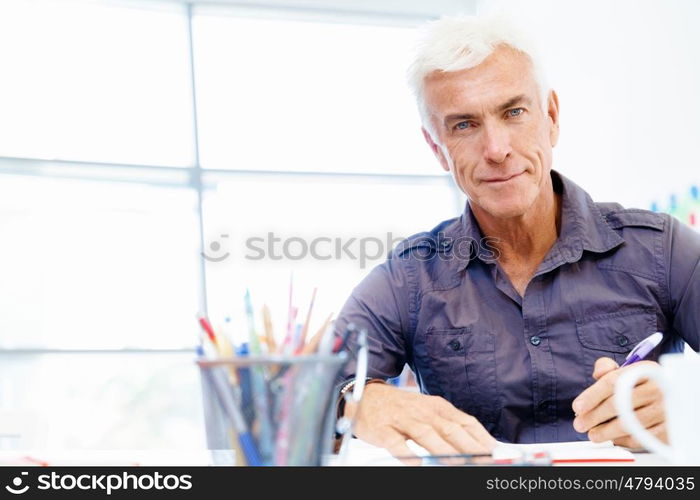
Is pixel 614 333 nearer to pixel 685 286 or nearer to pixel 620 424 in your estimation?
pixel 685 286

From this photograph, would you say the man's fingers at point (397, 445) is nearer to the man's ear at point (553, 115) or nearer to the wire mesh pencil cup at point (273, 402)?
the wire mesh pencil cup at point (273, 402)

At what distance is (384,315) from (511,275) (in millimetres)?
262

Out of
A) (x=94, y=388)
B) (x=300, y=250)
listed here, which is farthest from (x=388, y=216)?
(x=94, y=388)

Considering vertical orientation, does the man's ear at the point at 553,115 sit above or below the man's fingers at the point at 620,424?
above

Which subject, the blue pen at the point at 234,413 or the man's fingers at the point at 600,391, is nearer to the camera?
the blue pen at the point at 234,413

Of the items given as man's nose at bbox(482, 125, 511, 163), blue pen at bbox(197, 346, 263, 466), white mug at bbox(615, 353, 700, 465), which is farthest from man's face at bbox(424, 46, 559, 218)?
blue pen at bbox(197, 346, 263, 466)

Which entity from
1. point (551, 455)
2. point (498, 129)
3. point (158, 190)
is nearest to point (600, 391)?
point (551, 455)

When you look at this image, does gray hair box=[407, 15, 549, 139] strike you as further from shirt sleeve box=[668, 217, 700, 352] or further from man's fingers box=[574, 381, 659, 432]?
man's fingers box=[574, 381, 659, 432]

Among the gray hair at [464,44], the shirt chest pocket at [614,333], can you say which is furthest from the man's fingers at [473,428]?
the gray hair at [464,44]

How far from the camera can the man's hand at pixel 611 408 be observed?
907 mm

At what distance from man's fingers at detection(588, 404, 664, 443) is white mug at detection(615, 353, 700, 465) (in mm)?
290

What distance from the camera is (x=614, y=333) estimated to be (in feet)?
4.54

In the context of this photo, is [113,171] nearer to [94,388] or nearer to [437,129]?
[94,388]

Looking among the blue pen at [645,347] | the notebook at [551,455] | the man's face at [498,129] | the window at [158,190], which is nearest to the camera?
the notebook at [551,455]
